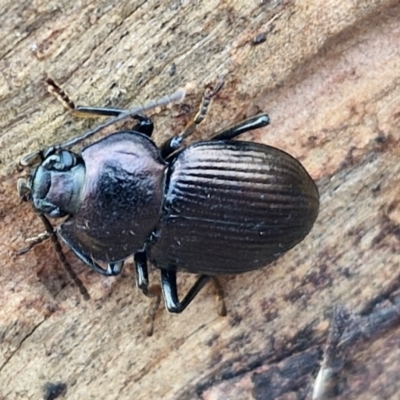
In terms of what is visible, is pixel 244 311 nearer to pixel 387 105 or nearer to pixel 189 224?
pixel 189 224

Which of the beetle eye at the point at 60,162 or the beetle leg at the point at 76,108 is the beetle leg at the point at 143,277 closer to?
the beetle eye at the point at 60,162

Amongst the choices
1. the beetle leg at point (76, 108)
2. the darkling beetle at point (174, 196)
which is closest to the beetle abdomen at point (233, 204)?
the darkling beetle at point (174, 196)

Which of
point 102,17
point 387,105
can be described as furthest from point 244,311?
point 102,17

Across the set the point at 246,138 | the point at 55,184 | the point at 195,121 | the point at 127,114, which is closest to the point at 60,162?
the point at 55,184

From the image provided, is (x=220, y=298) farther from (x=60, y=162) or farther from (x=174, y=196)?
(x=60, y=162)

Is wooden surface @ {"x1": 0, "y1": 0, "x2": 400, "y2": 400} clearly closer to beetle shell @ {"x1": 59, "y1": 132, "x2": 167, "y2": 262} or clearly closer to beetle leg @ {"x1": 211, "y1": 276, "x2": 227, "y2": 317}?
beetle leg @ {"x1": 211, "y1": 276, "x2": 227, "y2": 317}

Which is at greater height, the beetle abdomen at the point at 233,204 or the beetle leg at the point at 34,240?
the beetle leg at the point at 34,240
